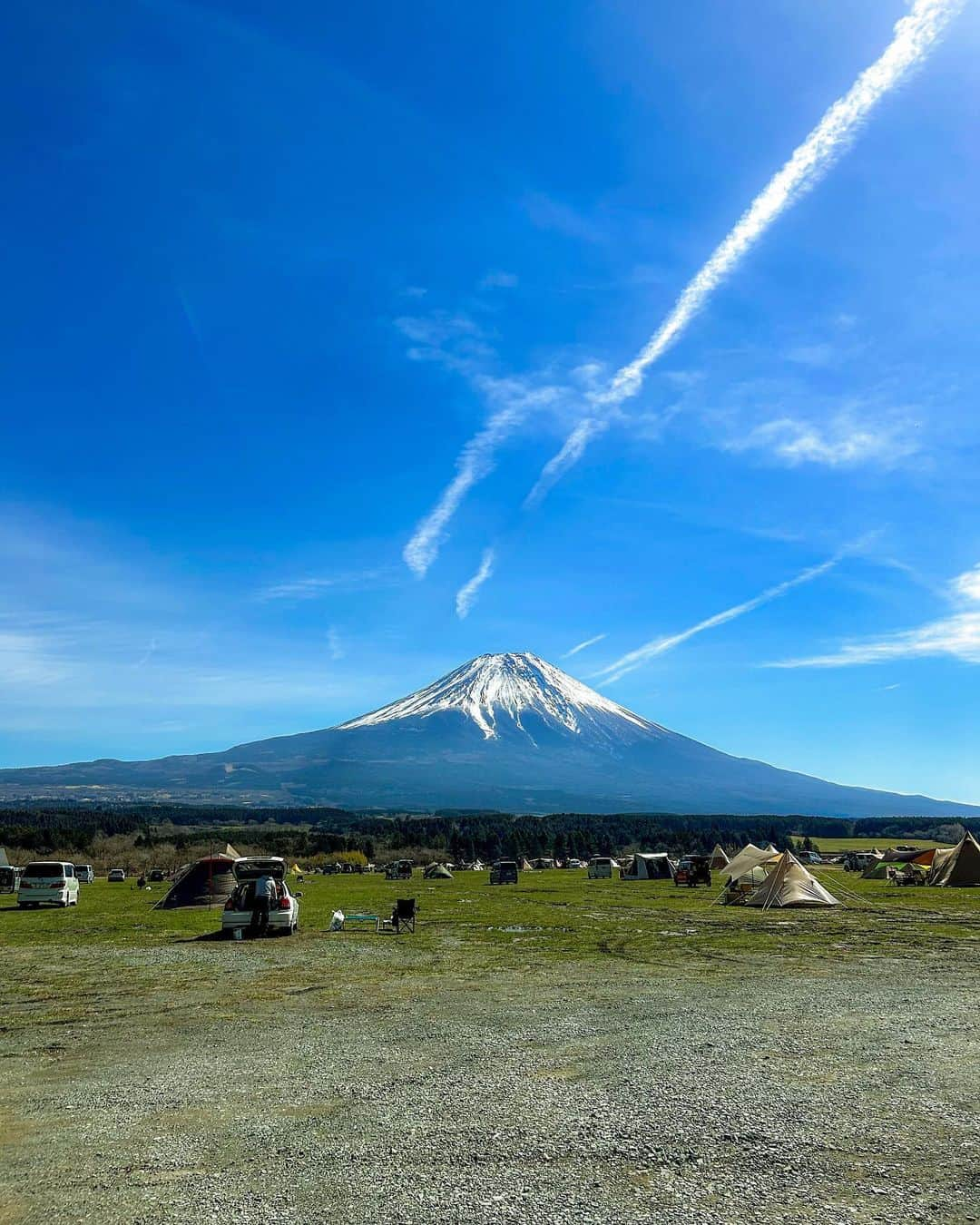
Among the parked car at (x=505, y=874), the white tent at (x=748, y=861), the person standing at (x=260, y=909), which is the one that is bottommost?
the parked car at (x=505, y=874)

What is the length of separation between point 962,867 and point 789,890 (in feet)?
66.2

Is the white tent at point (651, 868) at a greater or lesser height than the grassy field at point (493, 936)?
lesser

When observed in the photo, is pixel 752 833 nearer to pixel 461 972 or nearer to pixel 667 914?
pixel 667 914

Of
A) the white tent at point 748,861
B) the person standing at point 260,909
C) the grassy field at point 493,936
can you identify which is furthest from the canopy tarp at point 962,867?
the person standing at point 260,909

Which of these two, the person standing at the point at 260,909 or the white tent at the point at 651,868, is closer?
the person standing at the point at 260,909

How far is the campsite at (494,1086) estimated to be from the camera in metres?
5.94

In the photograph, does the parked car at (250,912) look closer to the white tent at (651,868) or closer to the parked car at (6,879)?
the parked car at (6,879)

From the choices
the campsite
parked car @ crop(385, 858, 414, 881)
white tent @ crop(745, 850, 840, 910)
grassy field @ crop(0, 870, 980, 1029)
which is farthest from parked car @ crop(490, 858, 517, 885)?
the campsite

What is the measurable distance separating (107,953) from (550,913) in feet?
52.2

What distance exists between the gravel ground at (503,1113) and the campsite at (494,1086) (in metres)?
0.03

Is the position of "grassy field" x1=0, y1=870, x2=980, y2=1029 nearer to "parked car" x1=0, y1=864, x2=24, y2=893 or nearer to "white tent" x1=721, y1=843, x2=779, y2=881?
"white tent" x1=721, y1=843, x2=779, y2=881

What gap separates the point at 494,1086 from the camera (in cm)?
834

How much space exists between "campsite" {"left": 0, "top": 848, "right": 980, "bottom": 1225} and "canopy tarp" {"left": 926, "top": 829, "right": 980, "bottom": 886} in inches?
1209

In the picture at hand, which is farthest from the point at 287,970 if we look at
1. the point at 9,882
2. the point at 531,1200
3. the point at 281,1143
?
the point at 9,882
